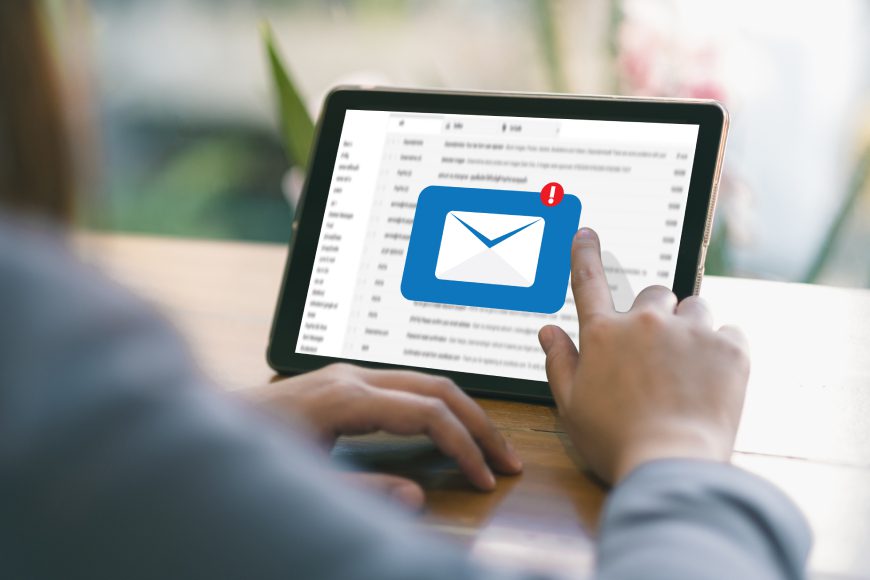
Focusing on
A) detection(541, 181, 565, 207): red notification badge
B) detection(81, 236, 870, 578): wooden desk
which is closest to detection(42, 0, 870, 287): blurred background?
detection(81, 236, 870, 578): wooden desk

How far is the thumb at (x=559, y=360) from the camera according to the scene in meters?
0.60

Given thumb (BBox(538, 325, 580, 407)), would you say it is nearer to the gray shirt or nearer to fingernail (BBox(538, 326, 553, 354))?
fingernail (BBox(538, 326, 553, 354))

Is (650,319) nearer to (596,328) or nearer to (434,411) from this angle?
(596,328)

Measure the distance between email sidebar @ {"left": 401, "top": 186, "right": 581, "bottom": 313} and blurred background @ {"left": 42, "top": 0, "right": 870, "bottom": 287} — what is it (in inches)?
23.7

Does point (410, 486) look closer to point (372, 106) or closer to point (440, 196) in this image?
point (440, 196)

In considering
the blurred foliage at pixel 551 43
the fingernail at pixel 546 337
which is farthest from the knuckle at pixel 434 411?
the blurred foliage at pixel 551 43

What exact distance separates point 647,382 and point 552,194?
0.25 m

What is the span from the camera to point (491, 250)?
0.73 m

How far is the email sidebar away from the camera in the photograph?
2.34ft

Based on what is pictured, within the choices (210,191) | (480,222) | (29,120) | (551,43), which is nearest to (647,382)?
(480,222)

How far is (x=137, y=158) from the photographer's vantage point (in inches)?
110

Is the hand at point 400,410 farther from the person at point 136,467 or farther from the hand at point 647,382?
the person at point 136,467

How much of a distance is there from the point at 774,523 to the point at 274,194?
2.45 meters

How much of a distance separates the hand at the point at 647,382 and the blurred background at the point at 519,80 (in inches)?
31.5
